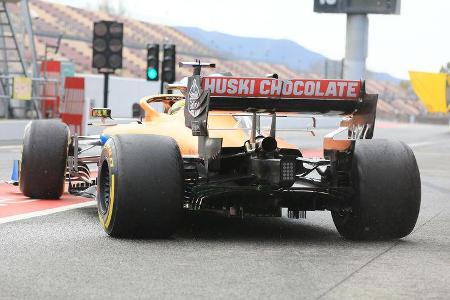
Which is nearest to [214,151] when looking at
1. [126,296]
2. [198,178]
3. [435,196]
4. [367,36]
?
[198,178]

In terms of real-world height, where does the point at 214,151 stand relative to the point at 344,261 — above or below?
above

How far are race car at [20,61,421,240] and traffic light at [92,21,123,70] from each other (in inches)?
669

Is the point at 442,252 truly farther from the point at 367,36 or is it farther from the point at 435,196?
the point at 367,36

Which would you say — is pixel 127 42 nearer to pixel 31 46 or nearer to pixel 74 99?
pixel 31 46

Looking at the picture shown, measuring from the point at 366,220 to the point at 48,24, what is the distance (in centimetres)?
6814

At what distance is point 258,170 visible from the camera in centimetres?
903

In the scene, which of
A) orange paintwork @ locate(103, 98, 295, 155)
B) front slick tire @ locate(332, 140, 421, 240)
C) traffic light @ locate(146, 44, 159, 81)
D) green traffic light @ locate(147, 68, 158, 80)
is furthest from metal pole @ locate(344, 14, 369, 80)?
front slick tire @ locate(332, 140, 421, 240)

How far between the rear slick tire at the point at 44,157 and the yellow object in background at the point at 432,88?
38468 mm

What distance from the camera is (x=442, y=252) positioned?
8.66 meters

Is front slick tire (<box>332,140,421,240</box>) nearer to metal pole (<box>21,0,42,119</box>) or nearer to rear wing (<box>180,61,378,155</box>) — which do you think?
rear wing (<box>180,61,378,155</box>)

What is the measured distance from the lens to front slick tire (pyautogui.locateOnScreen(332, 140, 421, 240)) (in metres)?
8.91

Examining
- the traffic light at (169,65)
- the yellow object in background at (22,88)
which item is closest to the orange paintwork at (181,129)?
the traffic light at (169,65)

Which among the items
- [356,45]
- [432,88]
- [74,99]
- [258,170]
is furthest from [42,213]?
[432,88]

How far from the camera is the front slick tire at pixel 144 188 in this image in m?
8.50
